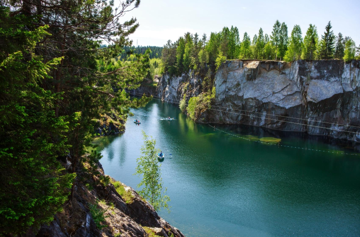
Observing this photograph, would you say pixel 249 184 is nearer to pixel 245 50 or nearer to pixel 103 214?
pixel 103 214

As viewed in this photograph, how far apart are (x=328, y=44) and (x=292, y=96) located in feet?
47.3

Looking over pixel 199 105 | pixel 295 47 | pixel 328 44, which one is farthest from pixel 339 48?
pixel 199 105

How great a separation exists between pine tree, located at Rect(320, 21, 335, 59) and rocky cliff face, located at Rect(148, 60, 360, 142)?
16.3 ft

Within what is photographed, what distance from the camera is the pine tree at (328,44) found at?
191 ft

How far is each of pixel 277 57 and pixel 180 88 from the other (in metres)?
38.6

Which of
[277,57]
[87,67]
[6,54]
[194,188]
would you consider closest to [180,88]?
[277,57]

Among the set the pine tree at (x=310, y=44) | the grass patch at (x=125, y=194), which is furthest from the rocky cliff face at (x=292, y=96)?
the grass patch at (x=125, y=194)

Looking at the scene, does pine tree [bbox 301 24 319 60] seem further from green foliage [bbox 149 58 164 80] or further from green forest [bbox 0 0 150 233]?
green foliage [bbox 149 58 164 80]

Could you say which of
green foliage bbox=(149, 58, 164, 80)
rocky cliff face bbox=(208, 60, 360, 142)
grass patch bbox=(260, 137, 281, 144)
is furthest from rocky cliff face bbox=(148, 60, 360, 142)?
green foliage bbox=(149, 58, 164, 80)

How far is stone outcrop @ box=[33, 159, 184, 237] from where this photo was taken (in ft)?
27.9

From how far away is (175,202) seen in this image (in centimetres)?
2688

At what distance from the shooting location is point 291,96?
60344 mm

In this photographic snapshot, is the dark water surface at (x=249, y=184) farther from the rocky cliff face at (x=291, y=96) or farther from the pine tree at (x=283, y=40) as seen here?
the pine tree at (x=283, y=40)

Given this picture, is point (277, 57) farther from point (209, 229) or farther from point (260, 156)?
point (209, 229)
